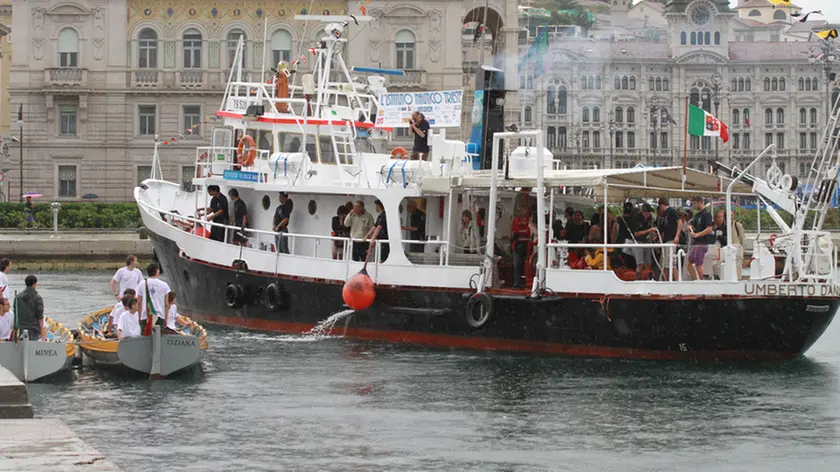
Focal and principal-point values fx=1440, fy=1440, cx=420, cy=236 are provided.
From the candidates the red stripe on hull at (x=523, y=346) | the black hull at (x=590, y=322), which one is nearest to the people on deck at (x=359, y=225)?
the black hull at (x=590, y=322)

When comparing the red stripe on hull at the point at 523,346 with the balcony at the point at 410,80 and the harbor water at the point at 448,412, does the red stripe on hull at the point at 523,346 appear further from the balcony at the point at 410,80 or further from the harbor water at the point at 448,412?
the balcony at the point at 410,80

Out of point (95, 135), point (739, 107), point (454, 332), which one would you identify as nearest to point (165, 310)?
point (454, 332)

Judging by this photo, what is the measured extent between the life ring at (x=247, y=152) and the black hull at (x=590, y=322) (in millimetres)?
2677

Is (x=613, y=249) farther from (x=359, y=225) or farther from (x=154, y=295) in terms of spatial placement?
(x=154, y=295)

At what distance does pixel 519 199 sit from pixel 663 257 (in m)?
2.89

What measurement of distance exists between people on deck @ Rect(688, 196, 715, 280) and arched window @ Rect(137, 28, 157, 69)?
51.4 metres

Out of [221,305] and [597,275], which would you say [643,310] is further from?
[221,305]

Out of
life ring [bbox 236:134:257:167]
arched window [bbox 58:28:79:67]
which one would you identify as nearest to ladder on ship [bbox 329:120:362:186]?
life ring [bbox 236:134:257:167]

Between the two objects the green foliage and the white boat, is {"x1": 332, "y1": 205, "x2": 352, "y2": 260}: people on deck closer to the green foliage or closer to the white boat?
the white boat

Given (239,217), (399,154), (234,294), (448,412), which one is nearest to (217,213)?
(239,217)

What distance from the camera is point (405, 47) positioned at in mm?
71750

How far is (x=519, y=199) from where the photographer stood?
2447 cm

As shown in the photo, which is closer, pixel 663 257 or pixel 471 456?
pixel 471 456

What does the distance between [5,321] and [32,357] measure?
711mm
